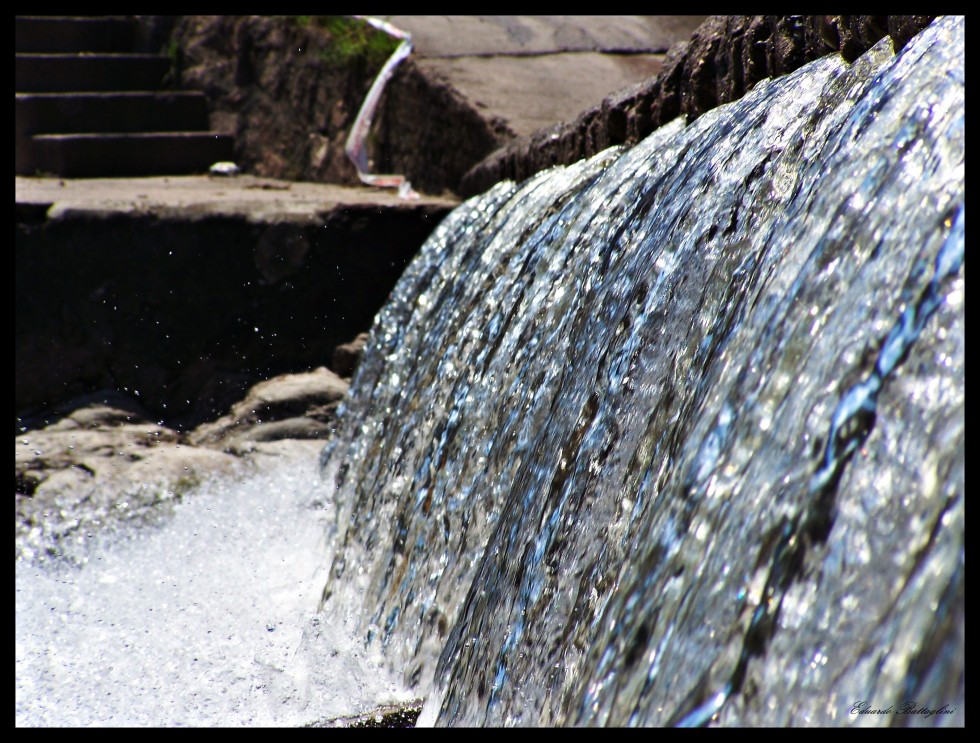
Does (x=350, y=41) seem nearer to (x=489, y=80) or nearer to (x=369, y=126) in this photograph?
(x=369, y=126)

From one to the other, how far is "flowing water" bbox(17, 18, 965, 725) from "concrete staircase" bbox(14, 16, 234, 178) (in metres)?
3.25

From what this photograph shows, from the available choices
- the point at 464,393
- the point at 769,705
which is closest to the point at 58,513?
the point at 464,393

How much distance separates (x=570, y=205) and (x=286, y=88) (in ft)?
12.5

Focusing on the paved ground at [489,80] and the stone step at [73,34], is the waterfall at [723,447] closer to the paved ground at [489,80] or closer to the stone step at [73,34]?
the paved ground at [489,80]

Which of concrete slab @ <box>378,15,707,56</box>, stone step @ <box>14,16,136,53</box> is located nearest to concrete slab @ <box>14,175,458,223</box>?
concrete slab @ <box>378,15,707,56</box>

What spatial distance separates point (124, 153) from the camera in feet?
18.5

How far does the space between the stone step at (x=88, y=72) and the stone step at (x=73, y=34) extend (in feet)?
0.72

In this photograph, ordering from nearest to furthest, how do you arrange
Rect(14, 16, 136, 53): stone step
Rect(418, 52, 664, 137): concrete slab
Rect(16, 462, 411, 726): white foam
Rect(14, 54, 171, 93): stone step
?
Rect(16, 462, 411, 726): white foam < Rect(418, 52, 664, 137): concrete slab < Rect(14, 54, 171, 93): stone step < Rect(14, 16, 136, 53): stone step

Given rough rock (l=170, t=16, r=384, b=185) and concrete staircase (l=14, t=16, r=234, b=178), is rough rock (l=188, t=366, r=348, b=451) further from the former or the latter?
concrete staircase (l=14, t=16, r=234, b=178)

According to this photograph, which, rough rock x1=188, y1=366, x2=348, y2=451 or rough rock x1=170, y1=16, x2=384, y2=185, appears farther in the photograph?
rough rock x1=170, y1=16, x2=384, y2=185

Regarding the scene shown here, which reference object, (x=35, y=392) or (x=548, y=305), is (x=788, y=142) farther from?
(x=35, y=392)

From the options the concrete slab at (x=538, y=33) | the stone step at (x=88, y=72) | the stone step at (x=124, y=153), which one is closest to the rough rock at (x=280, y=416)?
the concrete slab at (x=538, y=33)

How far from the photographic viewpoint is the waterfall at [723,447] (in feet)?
2.62

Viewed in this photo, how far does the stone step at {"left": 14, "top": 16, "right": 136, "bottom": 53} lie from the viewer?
6.24 meters
